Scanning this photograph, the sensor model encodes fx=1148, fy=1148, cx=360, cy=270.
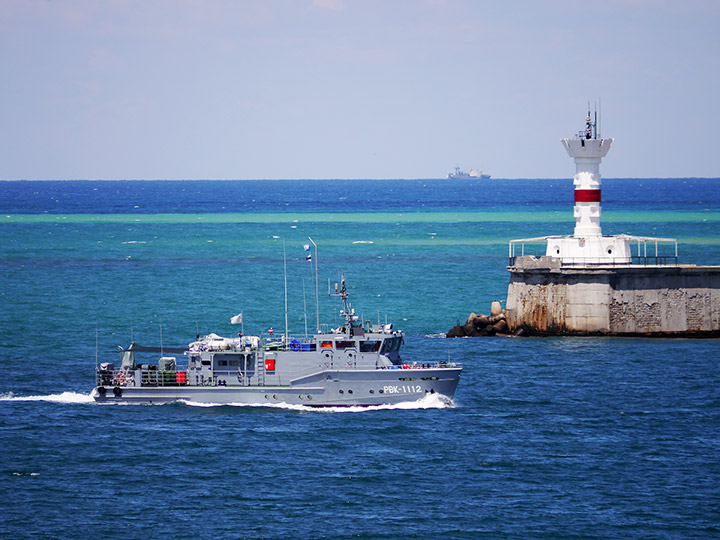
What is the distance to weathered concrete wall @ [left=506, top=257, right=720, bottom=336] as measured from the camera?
5947 cm

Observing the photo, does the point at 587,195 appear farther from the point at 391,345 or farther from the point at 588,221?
the point at 391,345

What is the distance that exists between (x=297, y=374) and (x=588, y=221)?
73.3 ft

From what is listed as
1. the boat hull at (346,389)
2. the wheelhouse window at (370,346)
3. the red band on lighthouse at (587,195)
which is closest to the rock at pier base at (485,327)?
the red band on lighthouse at (587,195)

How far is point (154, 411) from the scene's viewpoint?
1870 inches

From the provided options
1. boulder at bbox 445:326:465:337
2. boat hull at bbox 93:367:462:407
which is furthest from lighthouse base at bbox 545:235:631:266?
boat hull at bbox 93:367:462:407

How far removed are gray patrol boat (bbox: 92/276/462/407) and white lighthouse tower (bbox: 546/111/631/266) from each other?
662 inches

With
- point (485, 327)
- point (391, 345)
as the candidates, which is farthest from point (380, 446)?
point (485, 327)

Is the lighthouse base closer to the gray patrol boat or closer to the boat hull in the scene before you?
the gray patrol boat

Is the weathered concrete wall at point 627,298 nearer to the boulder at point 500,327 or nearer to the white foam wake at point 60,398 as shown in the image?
the boulder at point 500,327

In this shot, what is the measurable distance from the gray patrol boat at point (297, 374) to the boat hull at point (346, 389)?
40 mm

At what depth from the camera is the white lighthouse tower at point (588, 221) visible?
200 ft

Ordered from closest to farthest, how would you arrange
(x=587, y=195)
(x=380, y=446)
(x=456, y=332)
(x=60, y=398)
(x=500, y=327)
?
(x=380, y=446) < (x=60, y=398) < (x=587, y=195) < (x=500, y=327) < (x=456, y=332)

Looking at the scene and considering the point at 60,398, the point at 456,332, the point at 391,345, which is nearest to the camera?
the point at 391,345

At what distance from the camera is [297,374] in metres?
47.0
